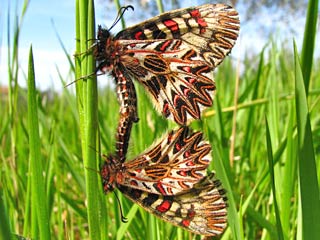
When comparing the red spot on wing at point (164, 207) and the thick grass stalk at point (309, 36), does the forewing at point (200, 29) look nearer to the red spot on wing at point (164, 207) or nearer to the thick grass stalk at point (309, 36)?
the thick grass stalk at point (309, 36)

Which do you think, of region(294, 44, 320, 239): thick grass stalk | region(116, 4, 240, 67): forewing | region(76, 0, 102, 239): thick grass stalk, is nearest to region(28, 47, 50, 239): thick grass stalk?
region(76, 0, 102, 239): thick grass stalk

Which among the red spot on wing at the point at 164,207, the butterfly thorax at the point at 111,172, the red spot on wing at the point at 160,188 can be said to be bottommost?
the red spot on wing at the point at 164,207

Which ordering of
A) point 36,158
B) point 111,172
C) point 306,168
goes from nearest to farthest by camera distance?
point 306,168 → point 36,158 → point 111,172

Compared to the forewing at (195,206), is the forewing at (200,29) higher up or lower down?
higher up

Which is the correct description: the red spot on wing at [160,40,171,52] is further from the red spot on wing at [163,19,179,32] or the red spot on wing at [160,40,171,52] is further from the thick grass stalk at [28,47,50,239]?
the thick grass stalk at [28,47,50,239]

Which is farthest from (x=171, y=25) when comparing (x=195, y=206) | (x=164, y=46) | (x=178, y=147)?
(x=195, y=206)

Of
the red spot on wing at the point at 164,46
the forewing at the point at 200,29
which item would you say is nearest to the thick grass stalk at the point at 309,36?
the forewing at the point at 200,29

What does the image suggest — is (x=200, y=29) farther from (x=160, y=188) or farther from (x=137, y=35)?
(x=160, y=188)

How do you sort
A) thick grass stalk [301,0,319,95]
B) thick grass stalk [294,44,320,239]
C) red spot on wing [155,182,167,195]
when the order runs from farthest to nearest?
red spot on wing [155,182,167,195]
thick grass stalk [301,0,319,95]
thick grass stalk [294,44,320,239]
